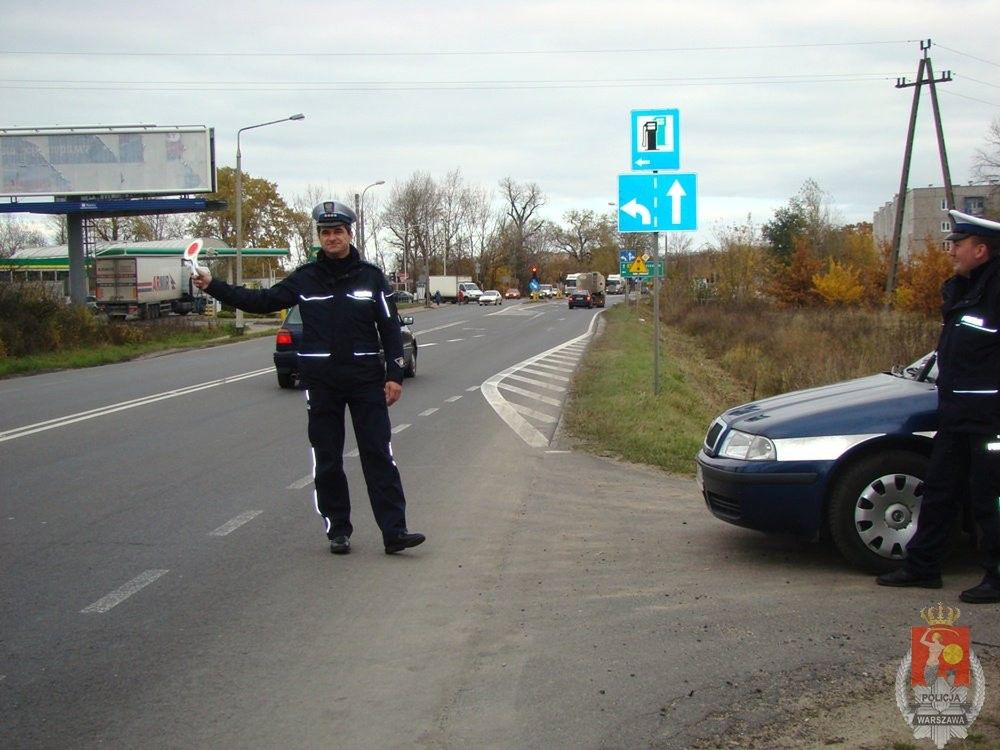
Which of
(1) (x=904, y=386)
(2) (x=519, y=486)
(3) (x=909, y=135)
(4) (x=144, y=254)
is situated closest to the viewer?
(1) (x=904, y=386)

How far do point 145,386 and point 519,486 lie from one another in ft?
38.1

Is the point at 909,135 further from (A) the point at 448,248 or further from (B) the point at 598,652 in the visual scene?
(A) the point at 448,248

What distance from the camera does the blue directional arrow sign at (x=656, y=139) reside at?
12.9 m

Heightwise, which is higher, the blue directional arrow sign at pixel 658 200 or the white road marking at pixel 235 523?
the blue directional arrow sign at pixel 658 200

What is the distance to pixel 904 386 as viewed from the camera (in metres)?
6.14

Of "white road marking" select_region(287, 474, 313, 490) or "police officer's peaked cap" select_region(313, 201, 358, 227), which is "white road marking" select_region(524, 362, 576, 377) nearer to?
"white road marking" select_region(287, 474, 313, 490)

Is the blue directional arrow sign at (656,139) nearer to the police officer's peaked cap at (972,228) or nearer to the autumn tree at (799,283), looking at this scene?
the police officer's peaked cap at (972,228)

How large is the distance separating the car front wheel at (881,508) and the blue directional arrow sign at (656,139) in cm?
787

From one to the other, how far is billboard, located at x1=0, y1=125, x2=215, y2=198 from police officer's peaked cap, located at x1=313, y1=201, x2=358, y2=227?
1688 inches

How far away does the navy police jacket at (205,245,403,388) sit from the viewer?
635 cm

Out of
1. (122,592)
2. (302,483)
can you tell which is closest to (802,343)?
(302,483)

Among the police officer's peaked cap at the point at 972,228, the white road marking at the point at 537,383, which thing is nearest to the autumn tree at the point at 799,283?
the white road marking at the point at 537,383

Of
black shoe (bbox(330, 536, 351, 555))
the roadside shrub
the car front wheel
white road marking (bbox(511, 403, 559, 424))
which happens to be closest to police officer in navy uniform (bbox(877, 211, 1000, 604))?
the car front wheel

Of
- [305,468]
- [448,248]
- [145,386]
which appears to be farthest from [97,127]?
[448,248]
